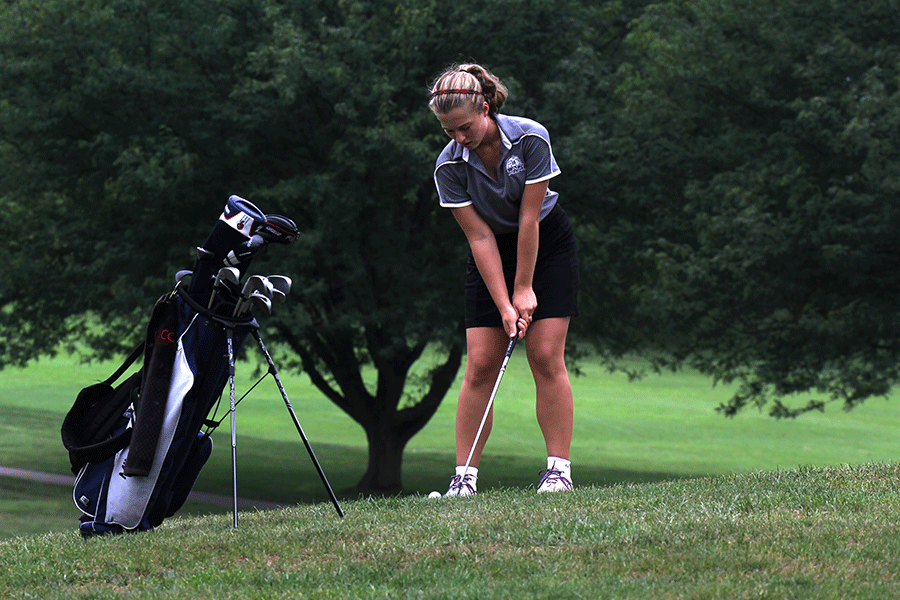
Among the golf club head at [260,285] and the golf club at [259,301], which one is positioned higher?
the golf club head at [260,285]

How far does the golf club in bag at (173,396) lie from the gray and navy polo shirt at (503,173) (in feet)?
3.32

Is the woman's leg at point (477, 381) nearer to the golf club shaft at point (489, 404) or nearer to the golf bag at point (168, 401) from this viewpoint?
the golf club shaft at point (489, 404)

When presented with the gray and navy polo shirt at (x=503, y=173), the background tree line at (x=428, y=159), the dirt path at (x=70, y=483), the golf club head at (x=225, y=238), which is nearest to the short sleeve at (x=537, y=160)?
the gray and navy polo shirt at (x=503, y=173)

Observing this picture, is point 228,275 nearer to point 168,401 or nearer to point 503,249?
point 168,401

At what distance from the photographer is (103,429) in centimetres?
499

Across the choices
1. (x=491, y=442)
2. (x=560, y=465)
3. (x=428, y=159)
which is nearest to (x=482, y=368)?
(x=560, y=465)

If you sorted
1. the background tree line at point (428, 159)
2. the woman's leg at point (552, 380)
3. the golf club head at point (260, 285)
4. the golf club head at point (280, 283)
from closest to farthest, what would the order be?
1. the golf club head at point (260, 285)
2. the golf club head at point (280, 283)
3. the woman's leg at point (552, 380)
4. the background tree line at point (428, 159)

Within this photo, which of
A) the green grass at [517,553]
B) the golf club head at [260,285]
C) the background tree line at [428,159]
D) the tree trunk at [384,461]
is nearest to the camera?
the green grass at [517,553]

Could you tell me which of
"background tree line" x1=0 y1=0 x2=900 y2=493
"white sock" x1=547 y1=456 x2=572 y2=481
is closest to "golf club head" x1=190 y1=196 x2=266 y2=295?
"white sock" x1=547 y1=456 x2=572 y2=481

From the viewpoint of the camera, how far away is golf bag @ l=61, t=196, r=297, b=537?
4793 mm

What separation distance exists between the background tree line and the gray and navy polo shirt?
30.0 ft

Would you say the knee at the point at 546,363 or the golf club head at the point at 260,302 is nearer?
the golf club head at the point at 260,302

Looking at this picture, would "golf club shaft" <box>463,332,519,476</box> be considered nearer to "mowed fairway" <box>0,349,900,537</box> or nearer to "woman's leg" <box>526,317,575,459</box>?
"woman's leg" <box>526,317,575,459</box>

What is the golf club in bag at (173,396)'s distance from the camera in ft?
15.7
